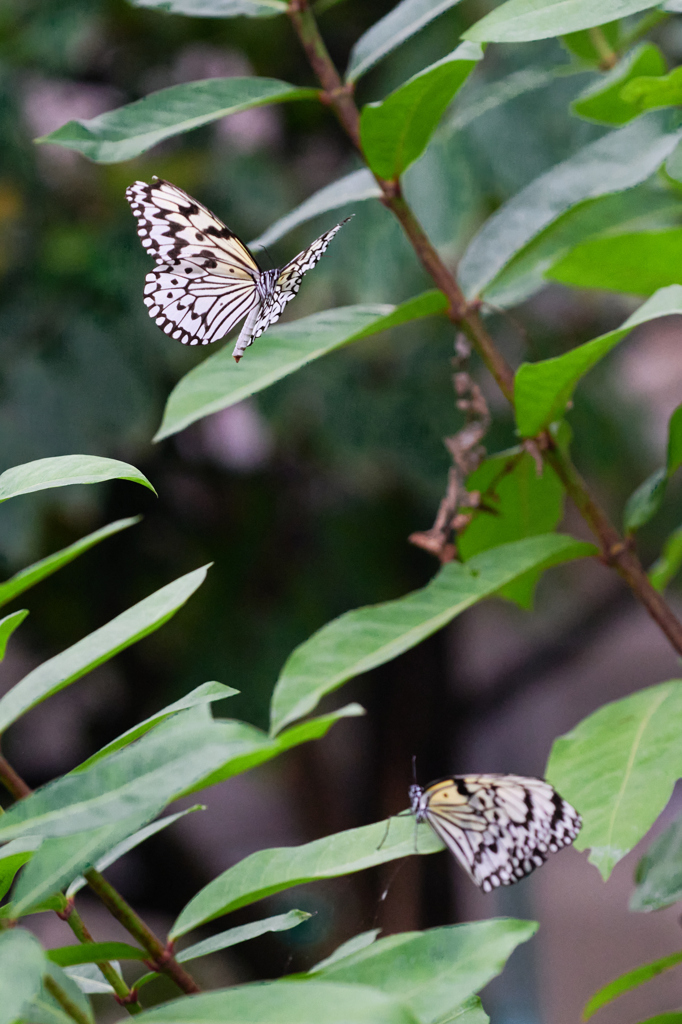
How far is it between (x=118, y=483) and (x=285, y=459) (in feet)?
1.05

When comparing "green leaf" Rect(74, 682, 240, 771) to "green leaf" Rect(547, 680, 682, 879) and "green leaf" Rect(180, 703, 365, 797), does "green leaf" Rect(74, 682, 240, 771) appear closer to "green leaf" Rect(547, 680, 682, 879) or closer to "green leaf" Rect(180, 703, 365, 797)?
"green leaf" Rect(180, 703, 365, 797)

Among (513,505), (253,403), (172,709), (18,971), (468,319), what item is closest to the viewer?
(18,971)

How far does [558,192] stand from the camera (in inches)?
23.8

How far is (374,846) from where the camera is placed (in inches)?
15.6

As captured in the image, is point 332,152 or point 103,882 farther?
point 332,152

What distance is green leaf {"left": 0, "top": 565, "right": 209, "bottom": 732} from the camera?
1.17 ft

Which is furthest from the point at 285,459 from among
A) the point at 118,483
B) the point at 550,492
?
the point at 550,492

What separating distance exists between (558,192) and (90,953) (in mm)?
500

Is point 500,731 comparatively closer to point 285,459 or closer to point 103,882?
point 285,459

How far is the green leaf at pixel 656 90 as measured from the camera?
47cm

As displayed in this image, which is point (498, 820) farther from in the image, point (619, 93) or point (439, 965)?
point (619, 93)

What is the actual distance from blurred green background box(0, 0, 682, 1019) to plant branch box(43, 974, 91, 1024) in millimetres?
997

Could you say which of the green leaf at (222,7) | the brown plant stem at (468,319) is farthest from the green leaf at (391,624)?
the green leaf at (222,7)

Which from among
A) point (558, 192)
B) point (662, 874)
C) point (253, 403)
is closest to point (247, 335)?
point (558, 192)
